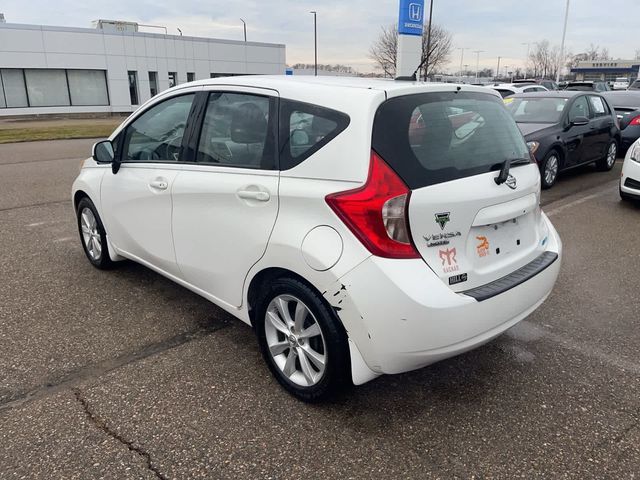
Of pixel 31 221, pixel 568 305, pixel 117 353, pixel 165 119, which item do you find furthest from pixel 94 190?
pixel 568 305

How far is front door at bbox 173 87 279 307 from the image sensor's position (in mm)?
2805

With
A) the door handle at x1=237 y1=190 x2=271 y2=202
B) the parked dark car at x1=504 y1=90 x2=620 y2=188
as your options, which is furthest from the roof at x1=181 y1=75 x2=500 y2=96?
the parked dark car at x1=504 y1=90 x2=620 y2=188

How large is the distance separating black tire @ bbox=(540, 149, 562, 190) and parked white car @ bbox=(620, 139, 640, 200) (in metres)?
1.28

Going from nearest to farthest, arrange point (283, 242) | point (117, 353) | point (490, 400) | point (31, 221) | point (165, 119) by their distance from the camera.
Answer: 1. point (283, 242)
2. point (490, 400)
3. point (117, 353)
4. point (165, 119)
5. point (31, 221)

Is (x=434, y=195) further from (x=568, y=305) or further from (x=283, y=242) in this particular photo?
(x=568, y=305)

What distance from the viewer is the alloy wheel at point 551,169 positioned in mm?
8391

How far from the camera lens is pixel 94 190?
14.5ft

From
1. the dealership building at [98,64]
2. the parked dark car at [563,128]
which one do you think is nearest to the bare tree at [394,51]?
the dealership building at [98,64]

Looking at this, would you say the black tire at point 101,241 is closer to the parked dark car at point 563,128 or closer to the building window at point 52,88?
the parked dark car at point 563,128

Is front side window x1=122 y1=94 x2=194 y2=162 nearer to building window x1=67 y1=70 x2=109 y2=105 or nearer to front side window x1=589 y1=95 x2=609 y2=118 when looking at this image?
front side window x1=589 y1=95 x2=609 y2=118

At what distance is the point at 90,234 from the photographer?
4.80m

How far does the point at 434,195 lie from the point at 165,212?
1.93 m

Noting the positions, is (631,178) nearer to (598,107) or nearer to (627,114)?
(598,107)

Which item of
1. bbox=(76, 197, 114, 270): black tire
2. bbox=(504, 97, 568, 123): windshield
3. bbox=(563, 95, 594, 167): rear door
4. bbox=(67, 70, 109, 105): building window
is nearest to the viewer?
bbox=(76, 197, 114, 270): black tire
